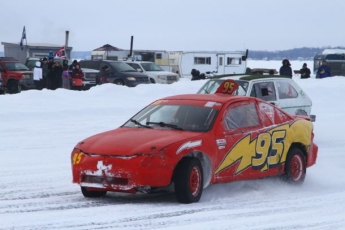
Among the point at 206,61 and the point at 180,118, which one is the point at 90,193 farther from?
the point at 206,61

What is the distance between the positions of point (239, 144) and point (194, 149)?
0.98m

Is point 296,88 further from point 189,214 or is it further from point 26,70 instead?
point 26,70

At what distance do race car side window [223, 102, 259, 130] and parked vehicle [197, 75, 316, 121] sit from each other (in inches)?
187

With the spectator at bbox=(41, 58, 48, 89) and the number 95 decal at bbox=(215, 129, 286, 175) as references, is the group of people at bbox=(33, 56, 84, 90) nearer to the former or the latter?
the spectator at bbox=(41, 58, 48, 89)

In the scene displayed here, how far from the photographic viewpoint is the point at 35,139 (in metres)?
16.2

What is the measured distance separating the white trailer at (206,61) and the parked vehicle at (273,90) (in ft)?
132

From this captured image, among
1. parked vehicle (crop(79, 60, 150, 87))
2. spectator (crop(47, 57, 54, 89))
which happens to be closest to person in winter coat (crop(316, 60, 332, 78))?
parked vehicle (crop(79, 60, 150, 87))

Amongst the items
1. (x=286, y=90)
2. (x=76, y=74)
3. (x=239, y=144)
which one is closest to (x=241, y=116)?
(x=239, y=144)

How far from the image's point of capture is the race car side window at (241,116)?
9961mm

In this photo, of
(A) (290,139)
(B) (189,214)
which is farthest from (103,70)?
(B) (189,214)

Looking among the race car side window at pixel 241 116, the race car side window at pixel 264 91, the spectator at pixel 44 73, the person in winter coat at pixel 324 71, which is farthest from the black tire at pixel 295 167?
the person in winter coat at pixel 324 71

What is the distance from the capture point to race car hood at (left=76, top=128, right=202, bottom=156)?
29.1ft

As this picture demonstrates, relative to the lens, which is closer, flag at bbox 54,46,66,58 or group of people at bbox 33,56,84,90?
group of people at bbox 33,56,84,90

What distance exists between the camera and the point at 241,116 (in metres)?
10.2
